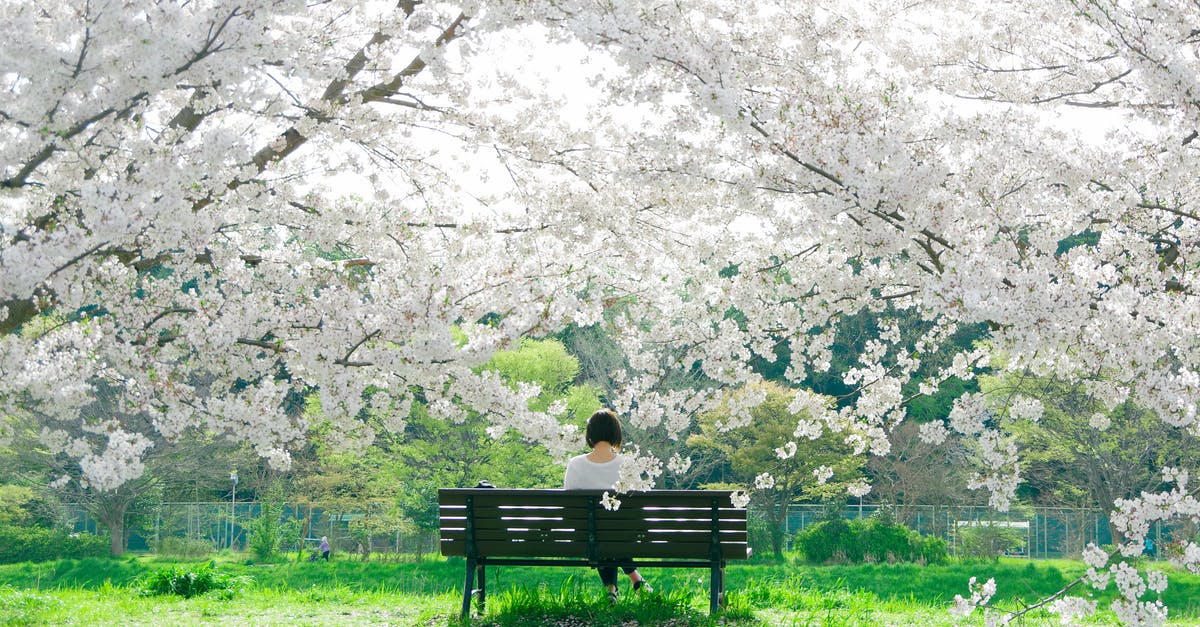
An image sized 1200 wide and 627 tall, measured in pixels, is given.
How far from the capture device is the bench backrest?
5.98 meters

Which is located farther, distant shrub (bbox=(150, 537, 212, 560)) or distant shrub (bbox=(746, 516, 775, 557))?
distant shrub (bbox=(150, 537, 212, 560))

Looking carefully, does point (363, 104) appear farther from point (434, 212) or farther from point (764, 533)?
point (764, 533)

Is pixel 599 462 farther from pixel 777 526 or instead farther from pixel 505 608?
pixel 777 526

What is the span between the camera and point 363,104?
595 centimetres

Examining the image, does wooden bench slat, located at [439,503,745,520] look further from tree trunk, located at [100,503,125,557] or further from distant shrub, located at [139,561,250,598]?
tree trunk, located at [100,503,125,557]

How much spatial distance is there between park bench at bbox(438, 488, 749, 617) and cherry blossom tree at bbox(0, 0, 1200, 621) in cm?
63

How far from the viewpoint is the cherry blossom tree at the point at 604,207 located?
4023 millimetres

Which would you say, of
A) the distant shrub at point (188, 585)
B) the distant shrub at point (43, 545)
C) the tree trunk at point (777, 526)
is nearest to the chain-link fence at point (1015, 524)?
the tree trunk at point (777, 526)

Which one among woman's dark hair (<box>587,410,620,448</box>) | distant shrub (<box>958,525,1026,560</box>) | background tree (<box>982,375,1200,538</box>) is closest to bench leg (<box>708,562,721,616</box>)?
woman's dark hair (<box>587,410,620,448</box>)

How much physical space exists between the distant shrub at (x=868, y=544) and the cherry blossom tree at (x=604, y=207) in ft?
54.3

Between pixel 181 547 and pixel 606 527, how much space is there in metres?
23.2

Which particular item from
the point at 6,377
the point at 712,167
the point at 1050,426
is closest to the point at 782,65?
the point at 712,167

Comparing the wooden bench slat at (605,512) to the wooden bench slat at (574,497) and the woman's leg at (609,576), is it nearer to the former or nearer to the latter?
the wooden bench slat at (574,497)

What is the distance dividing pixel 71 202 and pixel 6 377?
2.86 ft
